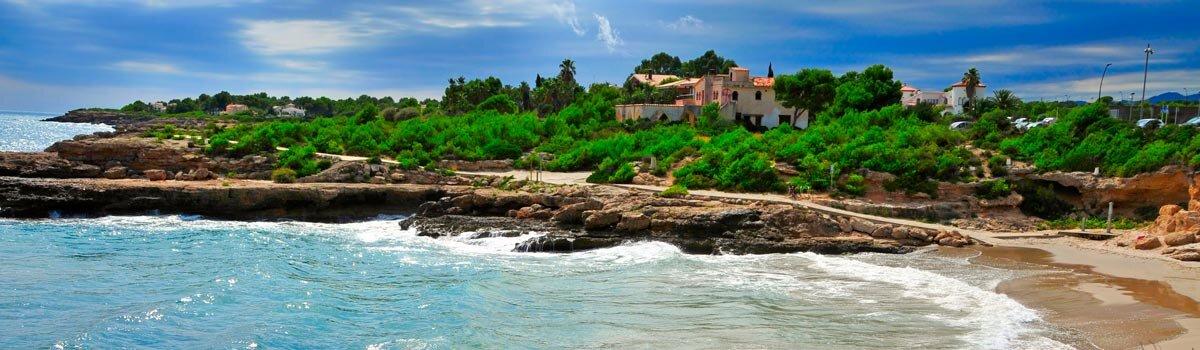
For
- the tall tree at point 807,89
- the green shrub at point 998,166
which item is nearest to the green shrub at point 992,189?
the green shrub at point 998,166

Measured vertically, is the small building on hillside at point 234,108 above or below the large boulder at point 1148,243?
above

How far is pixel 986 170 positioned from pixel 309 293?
70.8 ft

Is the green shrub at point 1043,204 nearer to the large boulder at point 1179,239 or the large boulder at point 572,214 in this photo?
the large boulder at point 1179,239

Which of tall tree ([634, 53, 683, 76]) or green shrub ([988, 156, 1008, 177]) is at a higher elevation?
tall tree ([634, 53, 683, 76])

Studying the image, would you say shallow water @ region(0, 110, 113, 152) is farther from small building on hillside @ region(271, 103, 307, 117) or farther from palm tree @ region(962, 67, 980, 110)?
palm tree @ region(962, 67, 980, 110)

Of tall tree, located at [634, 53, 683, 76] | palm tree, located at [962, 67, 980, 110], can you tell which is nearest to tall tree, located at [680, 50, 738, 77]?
tall tree, located at [634, 53, 683, 76]

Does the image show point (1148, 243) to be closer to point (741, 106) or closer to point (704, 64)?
point (741, 106)

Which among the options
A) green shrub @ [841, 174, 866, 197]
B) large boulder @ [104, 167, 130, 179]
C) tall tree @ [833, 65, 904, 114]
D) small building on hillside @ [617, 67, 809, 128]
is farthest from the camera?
small building on hillside @ [617, 67, 809, 128]

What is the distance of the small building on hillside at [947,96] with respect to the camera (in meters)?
58.2

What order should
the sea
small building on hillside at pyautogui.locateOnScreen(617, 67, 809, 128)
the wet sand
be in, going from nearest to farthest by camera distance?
the wet sand
the sea
small building on hillside at pyautogui.locateOnScreen(617, 67, 809, 128)

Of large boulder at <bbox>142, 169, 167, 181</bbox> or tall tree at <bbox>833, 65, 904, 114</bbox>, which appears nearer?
large boulder at <bbox>142, 169, 167, 181</bbox>

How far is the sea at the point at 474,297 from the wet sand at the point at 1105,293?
518mm

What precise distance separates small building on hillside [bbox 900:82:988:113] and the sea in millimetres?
42910

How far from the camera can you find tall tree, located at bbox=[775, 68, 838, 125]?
46062 mm
